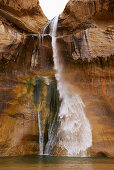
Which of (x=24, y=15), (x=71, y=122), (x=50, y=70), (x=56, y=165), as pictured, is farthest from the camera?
(x=24, y=15)

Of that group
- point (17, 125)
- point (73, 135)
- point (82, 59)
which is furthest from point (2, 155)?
point (82, 59)

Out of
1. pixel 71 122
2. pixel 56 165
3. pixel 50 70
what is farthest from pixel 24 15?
→ pixel 56 165

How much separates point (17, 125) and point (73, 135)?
3554 mm

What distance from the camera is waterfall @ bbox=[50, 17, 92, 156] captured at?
40.0 ft

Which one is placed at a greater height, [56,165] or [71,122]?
[71,122]

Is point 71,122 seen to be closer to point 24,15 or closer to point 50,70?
point 50,70

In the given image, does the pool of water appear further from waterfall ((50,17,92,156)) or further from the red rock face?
the red rock face

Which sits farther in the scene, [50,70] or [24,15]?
[24,15]

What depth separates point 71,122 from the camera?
13.2 metres

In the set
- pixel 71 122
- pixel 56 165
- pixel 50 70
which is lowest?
pixel 56 165

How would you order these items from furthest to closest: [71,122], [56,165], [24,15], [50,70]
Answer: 1. [24,15]
2. [50,70]
3. [71,122]
4. [56,165]

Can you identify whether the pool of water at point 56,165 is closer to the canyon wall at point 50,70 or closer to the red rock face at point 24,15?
the canyon wall at point 50,70

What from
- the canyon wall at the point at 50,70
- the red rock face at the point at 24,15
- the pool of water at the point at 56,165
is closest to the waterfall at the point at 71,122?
the canyon wall at the point at 50,70

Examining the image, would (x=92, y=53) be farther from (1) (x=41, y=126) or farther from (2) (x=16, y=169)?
(2) (x=16, y=169)
